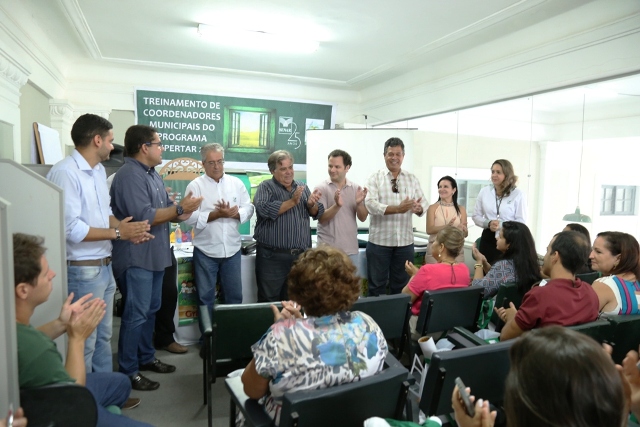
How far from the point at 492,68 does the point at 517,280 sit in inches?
91.8

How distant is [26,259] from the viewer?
1.38 m

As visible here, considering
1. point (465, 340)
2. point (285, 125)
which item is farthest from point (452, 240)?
point (285, 125)

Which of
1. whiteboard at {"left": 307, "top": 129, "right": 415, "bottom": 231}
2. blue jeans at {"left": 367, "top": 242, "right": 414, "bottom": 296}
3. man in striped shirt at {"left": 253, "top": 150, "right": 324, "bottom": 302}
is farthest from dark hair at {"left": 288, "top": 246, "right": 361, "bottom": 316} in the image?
whiteboard at {"left": 307, "top": 129, "right": 415, "bottom": 231}

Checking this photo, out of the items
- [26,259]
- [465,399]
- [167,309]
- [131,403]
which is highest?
[26,259]

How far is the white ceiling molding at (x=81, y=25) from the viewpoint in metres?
3.34

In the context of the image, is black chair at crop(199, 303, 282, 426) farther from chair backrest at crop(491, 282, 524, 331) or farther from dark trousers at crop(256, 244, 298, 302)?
chair backrest at crop(491, 282, 524, 331)

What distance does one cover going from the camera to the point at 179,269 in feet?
10.6

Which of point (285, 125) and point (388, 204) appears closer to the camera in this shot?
point (388, 204)

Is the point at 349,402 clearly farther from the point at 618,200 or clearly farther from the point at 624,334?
the point at 618,200

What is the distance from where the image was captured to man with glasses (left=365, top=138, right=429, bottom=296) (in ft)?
11.4

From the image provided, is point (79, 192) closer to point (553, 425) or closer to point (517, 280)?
point (553, 425)

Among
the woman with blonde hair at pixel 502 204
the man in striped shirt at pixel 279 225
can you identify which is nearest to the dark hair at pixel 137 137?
the man in striped shirt at pixel 279 225

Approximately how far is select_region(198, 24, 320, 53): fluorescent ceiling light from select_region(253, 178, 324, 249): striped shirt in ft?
5.60

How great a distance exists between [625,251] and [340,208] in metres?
1.89
